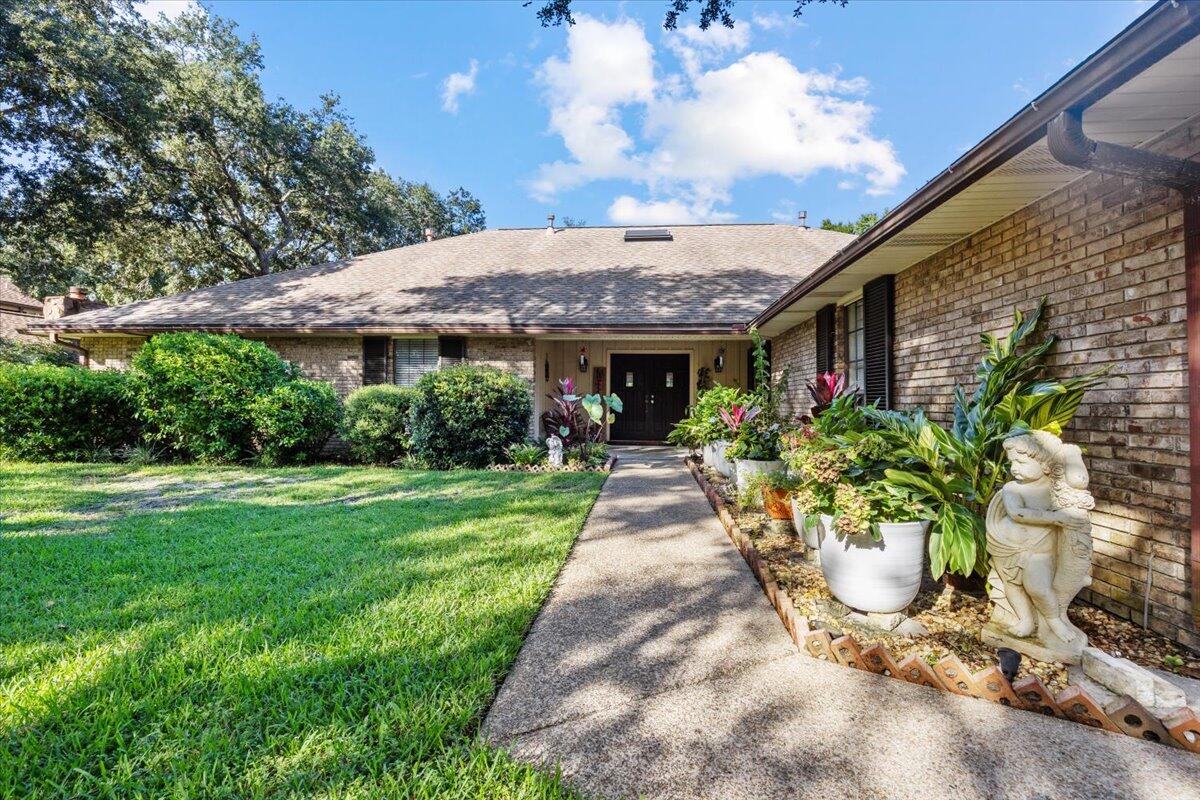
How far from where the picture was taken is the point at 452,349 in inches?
368

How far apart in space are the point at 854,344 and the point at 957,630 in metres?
4.59

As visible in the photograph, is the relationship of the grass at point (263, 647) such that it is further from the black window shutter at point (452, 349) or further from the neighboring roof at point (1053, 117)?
the black window shutter at point (452, 349)

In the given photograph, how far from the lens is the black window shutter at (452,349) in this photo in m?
9.33

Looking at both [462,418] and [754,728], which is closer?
[754,728]

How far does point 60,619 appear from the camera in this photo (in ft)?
8.30

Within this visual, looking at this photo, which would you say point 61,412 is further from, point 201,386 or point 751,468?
point 751,468

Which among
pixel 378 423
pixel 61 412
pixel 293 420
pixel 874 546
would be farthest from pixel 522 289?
pixel 874 546

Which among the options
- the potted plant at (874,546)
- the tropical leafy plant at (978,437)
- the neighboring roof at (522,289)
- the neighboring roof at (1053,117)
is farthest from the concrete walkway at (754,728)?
the neighboring roof at (522,289)

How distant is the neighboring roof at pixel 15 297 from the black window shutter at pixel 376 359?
79.4 feet

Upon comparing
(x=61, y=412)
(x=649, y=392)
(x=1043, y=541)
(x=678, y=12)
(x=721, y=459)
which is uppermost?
(x=678, y=12)

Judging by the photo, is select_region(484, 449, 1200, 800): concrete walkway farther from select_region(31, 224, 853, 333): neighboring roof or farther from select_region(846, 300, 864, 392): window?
select_region(31, 224, 853, 333): neighboring roof

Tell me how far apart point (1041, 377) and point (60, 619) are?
5.65 meters

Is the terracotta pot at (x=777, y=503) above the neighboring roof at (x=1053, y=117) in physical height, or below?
below

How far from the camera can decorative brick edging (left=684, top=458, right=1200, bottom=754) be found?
168 centimetres
